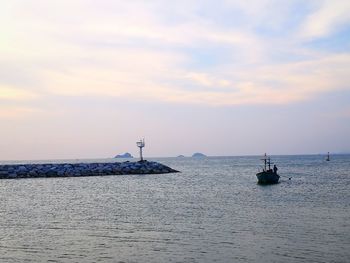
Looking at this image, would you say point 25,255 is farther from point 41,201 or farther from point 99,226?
point 41,201

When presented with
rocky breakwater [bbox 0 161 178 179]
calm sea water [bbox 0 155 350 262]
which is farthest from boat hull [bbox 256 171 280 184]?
rocky breakwater [bbox 0 161 178 179]

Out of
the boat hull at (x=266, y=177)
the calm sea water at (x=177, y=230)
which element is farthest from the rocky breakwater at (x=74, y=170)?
the calm sea water at (x=177, y=230)

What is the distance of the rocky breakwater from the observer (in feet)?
259

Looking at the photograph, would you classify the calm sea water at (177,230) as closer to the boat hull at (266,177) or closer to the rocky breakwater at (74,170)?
the boat hull at (266,177)

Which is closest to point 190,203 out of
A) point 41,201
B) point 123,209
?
point 123,209

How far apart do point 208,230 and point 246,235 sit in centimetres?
234

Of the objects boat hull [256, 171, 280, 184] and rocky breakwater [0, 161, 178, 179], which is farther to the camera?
rocky breakwater [0, 161, 178, 179]

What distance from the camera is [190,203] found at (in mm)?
36250

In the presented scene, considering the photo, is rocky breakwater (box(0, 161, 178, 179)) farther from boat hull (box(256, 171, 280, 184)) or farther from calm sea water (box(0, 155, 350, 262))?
calm sea water (box(0, 155, 350, 262))

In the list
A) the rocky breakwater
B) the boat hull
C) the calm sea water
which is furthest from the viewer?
the rocky breakwater

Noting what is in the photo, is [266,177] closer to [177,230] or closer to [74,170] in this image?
[177,230]

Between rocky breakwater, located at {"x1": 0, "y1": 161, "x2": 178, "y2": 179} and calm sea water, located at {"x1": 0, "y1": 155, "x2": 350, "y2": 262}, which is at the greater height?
rocky breakwater, located at {"x1": 0, "y1": 161, "x2": 178, "y2": 179}

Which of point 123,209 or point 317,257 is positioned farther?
point 123,209

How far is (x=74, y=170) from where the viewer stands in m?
82.1
